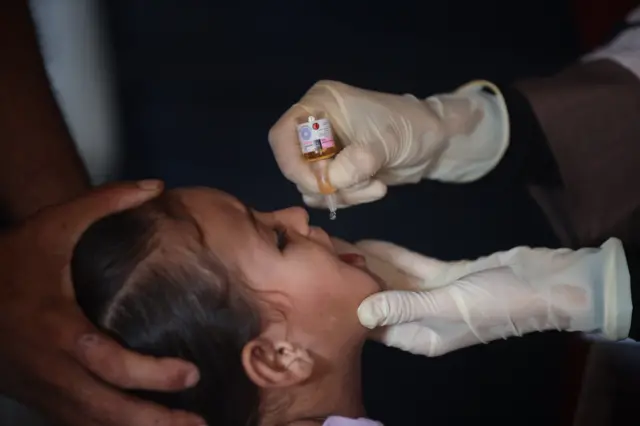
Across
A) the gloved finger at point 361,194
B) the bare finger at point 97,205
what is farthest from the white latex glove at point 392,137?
the bare finger at point 97,205

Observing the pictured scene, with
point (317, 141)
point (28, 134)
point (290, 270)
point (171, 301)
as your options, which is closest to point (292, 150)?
point (317, 141)

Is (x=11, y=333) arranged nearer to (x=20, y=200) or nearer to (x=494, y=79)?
(x=20, y=200)

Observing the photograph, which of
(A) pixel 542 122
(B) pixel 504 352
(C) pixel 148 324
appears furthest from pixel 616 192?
(C) pixel 148 324

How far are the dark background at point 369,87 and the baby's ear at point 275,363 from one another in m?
0.36

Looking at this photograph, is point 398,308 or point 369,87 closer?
point 398,308

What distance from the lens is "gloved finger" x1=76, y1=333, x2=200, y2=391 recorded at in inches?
29.1

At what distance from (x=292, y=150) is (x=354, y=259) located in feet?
0.55

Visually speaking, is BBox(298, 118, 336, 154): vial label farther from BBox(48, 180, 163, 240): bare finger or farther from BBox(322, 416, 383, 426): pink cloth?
BBox(322, 416, 383, 426): pink cloth

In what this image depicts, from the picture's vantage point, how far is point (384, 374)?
46.8 inches

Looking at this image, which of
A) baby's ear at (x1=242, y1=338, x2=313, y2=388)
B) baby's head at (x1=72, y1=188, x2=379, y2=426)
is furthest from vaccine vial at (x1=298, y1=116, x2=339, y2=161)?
baby's ear at (x1=242, y1=338, x2=313, y2=388)

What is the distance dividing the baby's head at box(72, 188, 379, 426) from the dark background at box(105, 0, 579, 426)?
0.90 ft

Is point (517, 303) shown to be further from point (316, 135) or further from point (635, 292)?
point (316, 135)

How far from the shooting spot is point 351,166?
902 mm

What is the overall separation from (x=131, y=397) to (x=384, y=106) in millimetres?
518
